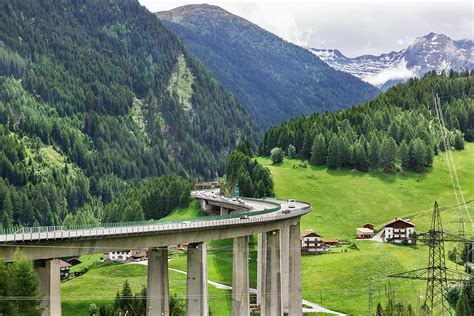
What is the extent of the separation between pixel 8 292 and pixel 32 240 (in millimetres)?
7891

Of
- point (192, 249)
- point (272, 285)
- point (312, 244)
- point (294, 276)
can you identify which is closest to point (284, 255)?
point (272, 285)

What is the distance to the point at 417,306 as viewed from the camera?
391 ft

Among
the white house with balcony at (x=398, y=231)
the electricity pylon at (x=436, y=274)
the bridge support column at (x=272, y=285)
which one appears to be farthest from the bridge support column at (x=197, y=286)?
the white house with balcony at (x=398, y=231)

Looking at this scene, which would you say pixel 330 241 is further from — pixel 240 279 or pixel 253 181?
pixel 240 279

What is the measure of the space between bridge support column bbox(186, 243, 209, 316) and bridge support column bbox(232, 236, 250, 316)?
14.3 meters

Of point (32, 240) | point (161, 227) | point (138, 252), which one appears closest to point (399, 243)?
point (138, 252)

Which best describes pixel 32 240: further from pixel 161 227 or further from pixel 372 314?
pixel 372 314

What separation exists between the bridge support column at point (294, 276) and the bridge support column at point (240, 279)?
15.8 metres

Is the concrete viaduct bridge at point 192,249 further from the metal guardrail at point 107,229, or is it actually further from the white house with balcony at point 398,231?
the white house with balcony at point 398,231

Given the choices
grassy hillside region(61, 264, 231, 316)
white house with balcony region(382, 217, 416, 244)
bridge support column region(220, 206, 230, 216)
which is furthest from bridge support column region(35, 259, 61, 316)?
white house with balcony region(382, 217, 416, 244)

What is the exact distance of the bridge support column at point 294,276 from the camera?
122062 mm

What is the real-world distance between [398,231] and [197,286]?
83.5 m

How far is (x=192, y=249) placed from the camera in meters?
94.4

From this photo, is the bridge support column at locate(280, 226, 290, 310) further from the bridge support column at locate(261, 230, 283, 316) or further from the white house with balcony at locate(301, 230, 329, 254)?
the white house with balcony at locate(301, 230, 329, 254)
